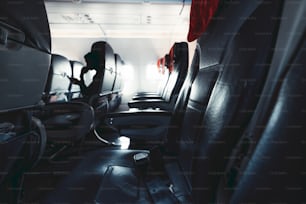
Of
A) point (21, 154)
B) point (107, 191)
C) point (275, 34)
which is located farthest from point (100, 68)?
point (275, 34)

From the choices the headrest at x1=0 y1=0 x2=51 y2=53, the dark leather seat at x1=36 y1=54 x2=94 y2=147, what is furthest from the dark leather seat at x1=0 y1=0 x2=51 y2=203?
the dark leather seat at x1=36 y1=54 x2=94 y2=147

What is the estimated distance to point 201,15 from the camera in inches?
29.4

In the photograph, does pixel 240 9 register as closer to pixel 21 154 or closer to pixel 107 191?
pixel 107 191

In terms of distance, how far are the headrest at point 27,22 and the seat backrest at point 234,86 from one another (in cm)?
49

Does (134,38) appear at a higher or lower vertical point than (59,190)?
higher

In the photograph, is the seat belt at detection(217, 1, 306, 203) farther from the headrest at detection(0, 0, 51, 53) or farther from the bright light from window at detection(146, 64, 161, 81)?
the bright light from window at detection(146, 64, 161, 81)

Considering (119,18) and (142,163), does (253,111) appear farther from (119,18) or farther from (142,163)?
(119,18)

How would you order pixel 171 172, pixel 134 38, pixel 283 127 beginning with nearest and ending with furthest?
pixel 283 127, pixel 171 172, pixel 134 38

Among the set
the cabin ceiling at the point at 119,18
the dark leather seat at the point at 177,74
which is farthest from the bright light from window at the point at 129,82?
the dark leather seat at the point at 177,74

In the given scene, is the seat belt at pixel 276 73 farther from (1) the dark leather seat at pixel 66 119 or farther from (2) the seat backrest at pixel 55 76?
(2) the seat backrest at pixel 55 76

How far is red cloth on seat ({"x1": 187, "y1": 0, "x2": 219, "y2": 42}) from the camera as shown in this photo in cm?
66

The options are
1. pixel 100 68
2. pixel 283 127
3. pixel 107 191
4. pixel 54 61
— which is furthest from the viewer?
pixel 54 61

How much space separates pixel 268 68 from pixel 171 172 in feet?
1.65

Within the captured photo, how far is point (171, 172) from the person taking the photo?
0.75 meters
